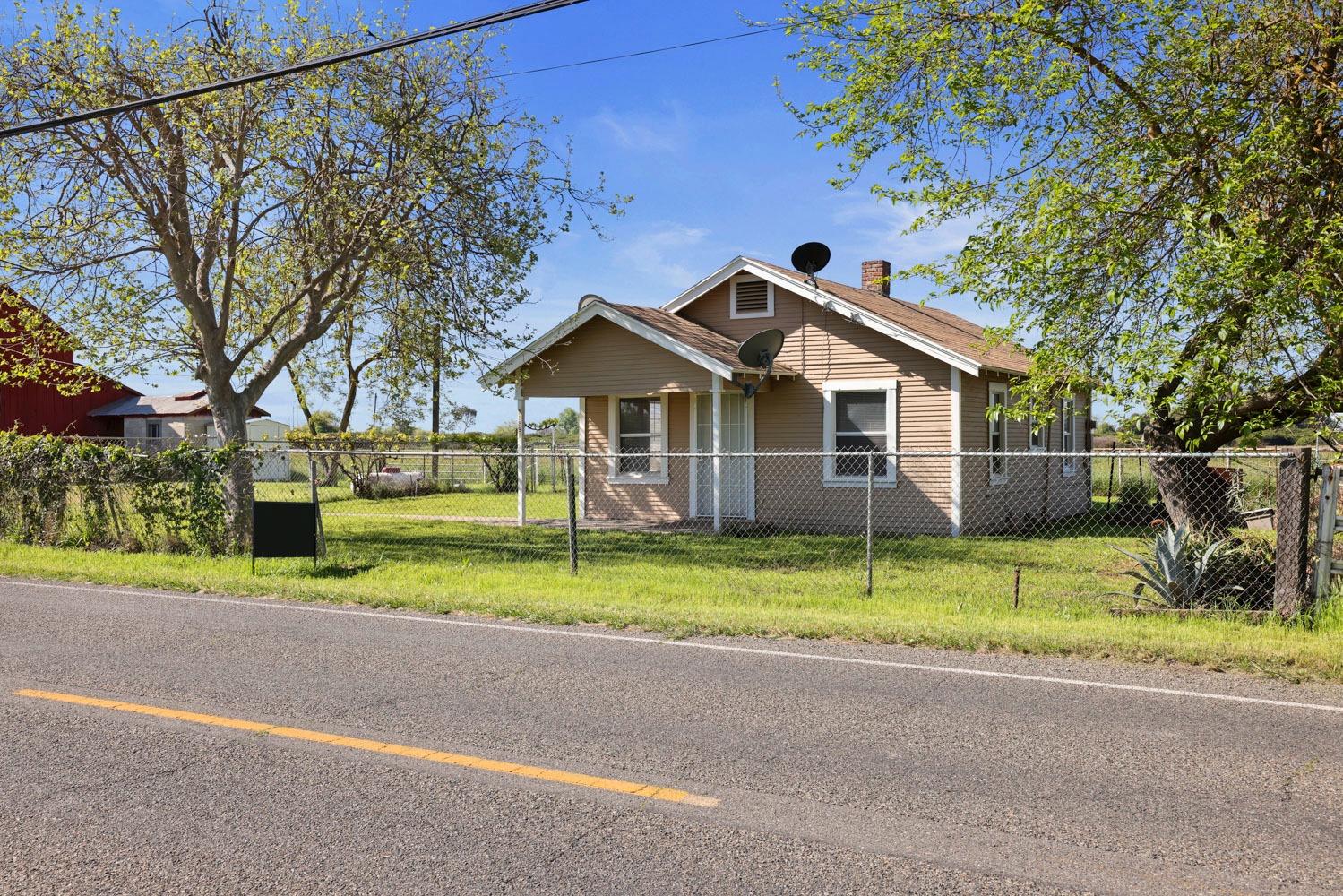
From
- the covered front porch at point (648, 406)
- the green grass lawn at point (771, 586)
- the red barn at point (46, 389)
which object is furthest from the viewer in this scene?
the covered front porch at point (648, 406)

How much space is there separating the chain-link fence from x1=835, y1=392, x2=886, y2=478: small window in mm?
101

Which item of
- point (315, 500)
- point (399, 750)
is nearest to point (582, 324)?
point (315, 500)

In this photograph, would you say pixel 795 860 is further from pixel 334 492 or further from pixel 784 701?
pixel 334 492

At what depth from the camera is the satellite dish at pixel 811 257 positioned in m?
18.6

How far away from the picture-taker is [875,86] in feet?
40.9

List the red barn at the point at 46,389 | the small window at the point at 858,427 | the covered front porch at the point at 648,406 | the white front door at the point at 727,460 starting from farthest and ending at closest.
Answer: the white front door at the point at 727,460, the covered front porch at the point at 648,406, the small window at the point at 858,427, the red barn at the point at 46,389

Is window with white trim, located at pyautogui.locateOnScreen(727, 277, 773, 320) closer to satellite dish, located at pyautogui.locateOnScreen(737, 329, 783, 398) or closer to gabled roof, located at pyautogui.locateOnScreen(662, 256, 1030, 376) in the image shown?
gabled roof, located at pyautogui.locateOnScreen(662, 256, 1030, 376)

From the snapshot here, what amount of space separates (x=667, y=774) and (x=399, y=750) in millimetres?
1440

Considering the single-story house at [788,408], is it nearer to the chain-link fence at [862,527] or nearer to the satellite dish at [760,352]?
the chain-link fence at [862,527]

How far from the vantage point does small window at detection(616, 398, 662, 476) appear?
19719 millimetres

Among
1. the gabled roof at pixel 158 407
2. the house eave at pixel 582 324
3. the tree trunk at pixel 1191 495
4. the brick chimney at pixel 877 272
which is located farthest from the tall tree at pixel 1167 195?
the gabled roof at pixel 158 407

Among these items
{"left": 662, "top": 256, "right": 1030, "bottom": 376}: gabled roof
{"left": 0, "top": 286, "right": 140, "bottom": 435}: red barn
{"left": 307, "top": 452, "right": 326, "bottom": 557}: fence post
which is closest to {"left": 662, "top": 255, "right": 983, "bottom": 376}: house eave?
{"left": 662, "top": 256, "right": 1030, "bottom": 376}: gabled roof

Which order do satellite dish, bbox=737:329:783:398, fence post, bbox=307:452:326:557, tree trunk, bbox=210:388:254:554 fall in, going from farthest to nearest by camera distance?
satellite dish, bbox=737:329:783:398 → tree trunk, bbox=210:388:254:554 → fence post, bbox=307:452:326:557

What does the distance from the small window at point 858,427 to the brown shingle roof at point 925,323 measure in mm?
1535
